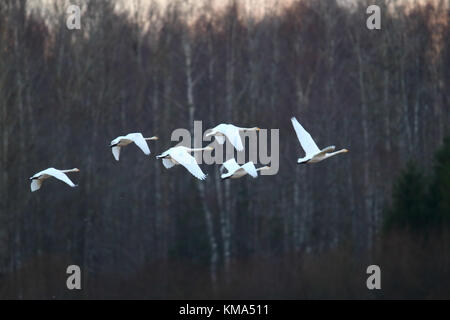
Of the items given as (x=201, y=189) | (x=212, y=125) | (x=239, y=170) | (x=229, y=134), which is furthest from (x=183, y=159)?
(x=212, y=125)

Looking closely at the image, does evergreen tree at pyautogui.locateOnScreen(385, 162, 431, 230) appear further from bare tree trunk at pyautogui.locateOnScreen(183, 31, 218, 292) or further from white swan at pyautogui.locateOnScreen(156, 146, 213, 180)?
white swan at pyautogui.locateOnScreen(156, 146, 213, 180)

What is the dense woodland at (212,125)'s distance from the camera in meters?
23.9

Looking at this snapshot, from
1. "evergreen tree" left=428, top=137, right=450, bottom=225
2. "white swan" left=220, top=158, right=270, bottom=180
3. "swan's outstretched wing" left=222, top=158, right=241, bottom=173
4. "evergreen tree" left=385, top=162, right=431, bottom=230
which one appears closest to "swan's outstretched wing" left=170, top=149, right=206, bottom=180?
"white swan" left=220, top=158, right=270, bottom=180

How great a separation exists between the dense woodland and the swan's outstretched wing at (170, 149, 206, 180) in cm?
795

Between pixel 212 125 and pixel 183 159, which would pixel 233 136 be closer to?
pixel 183 159

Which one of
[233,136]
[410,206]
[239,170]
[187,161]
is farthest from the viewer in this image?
[410,206]

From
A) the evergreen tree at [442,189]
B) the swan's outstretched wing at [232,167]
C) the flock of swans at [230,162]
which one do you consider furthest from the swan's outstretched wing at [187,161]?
the evergreen tree at [442,189]

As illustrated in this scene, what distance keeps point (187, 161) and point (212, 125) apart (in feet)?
40.3

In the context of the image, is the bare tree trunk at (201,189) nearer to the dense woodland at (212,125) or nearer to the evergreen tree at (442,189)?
the dense woodland at (212,125)

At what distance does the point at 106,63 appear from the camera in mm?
25875

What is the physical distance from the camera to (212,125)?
27469mm
